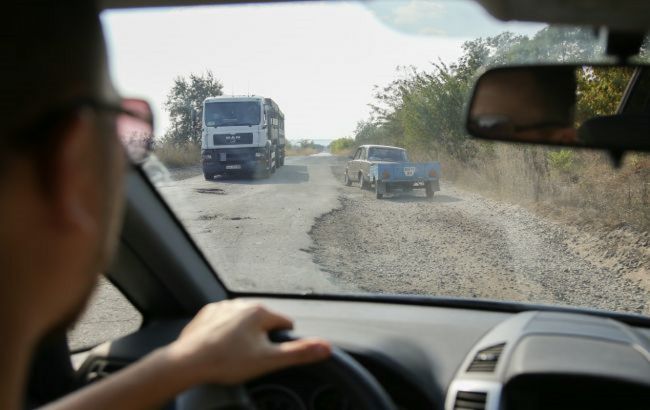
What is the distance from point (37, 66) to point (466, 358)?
243cm

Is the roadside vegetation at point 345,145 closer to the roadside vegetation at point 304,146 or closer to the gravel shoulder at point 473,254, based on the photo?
the roadside vegetation at point 304,146

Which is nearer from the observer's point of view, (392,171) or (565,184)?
(565,184)

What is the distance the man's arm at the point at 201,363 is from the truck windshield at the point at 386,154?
167 inches

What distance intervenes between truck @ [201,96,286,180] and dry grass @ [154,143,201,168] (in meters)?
0.52

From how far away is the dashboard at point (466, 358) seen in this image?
2.63 m

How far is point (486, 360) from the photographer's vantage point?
285 centimetres

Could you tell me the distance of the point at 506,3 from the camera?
1.99 m

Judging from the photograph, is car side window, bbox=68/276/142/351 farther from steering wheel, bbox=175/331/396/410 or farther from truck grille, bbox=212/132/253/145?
truck grille, bbox=212/132/253/145

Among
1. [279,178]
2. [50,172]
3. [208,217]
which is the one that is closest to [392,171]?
[279,178]

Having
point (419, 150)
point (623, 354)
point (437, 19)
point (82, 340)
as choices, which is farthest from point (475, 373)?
point (419, 150)

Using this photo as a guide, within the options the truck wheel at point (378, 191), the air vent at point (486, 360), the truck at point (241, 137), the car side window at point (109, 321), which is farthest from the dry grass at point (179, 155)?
the truck wheel at point (378, 191)

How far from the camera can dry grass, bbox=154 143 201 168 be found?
3.37 m

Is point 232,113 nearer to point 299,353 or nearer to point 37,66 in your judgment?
point 299,353

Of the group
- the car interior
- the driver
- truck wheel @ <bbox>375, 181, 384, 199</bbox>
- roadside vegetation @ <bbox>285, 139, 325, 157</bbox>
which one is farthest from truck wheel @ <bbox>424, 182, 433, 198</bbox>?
the driver
